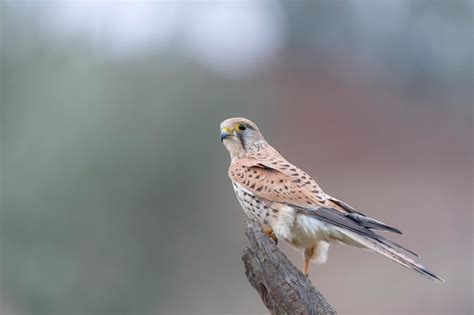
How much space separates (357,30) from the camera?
21500 millimetres

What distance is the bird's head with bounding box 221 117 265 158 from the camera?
5.39 m

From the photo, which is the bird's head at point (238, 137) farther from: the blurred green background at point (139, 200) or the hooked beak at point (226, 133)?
the blurred green background at point (139, 200)

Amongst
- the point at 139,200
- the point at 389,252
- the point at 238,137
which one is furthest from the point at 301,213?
the point at 139,200

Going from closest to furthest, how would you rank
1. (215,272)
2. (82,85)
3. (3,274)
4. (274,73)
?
(3,274), (82,85), (215,272), (274,73)

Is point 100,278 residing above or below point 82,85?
below

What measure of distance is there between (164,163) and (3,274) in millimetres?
2724

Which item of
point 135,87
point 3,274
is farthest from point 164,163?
point 3,274

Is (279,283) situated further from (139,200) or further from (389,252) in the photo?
(139,200)

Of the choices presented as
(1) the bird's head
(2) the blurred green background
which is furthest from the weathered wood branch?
(2) the blurred green background

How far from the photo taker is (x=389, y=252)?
13.1 feet

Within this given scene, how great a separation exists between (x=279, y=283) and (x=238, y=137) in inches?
67.7

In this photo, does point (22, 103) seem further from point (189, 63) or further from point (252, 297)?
point (252, 297)

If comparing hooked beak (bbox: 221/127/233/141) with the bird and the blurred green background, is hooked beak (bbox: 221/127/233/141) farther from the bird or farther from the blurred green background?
the blurred green background

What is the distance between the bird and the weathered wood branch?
44 cm
